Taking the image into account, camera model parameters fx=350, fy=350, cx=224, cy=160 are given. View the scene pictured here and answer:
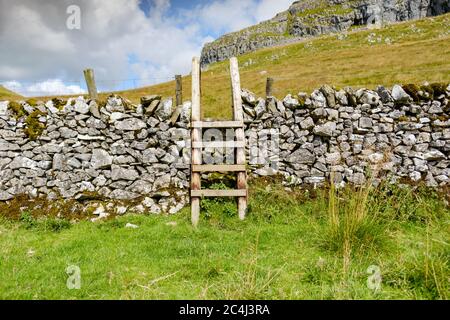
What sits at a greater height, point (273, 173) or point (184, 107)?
point (184, 107)

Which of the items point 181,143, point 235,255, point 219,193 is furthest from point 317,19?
point 235,255

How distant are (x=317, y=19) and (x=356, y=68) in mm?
116115

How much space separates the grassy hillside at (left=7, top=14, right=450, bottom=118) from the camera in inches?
793

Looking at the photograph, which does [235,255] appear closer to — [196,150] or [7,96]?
[196,150]

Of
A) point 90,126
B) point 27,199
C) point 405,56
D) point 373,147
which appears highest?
point 405,56

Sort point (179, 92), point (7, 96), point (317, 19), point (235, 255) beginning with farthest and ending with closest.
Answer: point (317, 19), point (7, 96), point (179, 92), point (235, 255)

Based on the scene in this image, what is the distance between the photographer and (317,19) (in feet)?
436

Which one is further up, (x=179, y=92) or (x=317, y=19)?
(x=317, y=19)

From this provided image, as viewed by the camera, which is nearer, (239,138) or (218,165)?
(218,165)

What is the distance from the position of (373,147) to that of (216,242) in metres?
4.27

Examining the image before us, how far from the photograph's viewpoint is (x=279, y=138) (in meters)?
7.98

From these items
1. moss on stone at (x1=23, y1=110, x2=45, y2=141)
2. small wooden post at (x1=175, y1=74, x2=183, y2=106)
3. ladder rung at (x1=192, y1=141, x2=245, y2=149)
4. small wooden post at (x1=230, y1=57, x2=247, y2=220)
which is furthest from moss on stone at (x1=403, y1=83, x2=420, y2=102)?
moss on stone at (x1=23, y1=110, x2=45, y2=141)
